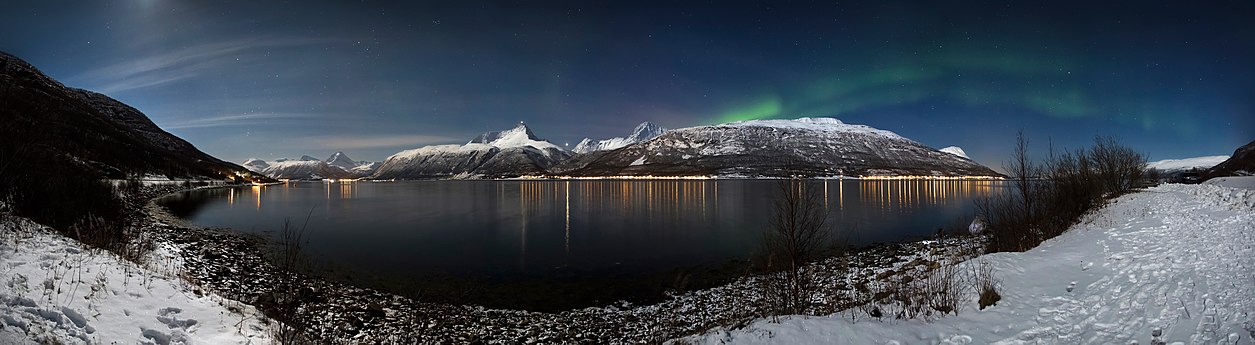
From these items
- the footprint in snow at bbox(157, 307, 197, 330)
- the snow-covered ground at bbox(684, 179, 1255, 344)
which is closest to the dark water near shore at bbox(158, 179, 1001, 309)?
the snow-covered ground at bbox(684, 179, 1255, 344)

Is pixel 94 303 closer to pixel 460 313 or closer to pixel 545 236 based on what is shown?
pixel 460 313

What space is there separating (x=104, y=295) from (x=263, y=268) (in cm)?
1349

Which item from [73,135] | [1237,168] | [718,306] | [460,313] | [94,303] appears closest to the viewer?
[94,303]

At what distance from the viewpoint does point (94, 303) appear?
878cm

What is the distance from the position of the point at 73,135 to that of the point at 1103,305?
135652 millimetres

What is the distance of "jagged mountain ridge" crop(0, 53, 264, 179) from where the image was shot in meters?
14.1

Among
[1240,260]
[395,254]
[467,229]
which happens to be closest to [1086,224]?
[1240,260]

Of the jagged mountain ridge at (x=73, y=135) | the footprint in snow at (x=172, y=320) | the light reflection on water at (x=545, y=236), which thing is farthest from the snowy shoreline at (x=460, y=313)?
the light reflection on water at (x=545, y=236)

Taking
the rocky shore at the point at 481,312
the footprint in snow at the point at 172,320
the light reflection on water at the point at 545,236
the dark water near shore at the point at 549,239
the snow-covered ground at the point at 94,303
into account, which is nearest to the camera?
the snow-covered ground at the point at 94,303

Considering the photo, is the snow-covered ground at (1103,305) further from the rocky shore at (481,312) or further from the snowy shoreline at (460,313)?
the snowy shoreline at (460,313)

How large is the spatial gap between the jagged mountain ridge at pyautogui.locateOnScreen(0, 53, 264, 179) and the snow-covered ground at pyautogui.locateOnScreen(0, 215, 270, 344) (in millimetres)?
3842

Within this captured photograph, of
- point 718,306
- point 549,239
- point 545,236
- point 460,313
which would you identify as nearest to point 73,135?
point 545,236

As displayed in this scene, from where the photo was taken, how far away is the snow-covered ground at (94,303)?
7441mm

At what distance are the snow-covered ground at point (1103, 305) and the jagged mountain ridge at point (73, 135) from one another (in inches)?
830
